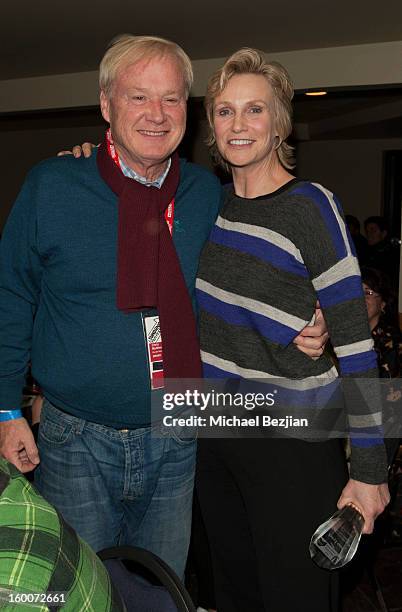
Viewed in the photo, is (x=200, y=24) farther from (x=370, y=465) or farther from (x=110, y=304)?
(x=370, y=465)

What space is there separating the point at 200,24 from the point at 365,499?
466cm

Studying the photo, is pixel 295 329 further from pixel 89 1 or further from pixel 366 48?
pixel 366 48

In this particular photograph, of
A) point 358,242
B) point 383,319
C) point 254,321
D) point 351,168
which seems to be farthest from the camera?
point 351,168

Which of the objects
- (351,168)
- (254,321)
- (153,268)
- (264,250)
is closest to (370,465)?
(254,321)

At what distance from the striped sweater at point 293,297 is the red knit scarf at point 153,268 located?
0.28ft

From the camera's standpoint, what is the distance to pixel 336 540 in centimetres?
156

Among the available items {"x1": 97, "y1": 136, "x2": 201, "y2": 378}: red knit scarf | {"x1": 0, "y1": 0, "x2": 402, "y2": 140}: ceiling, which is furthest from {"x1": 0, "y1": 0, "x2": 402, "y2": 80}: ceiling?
{"x1": 97, "y1": 136, "x2": 201, "y2": 378}: red knit scarf

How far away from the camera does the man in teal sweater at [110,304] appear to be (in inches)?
64.6

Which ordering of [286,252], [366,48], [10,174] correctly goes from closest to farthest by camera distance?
1. [286,252]
2. [366,48]
3. [10,174]

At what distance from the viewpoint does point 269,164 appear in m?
1.75

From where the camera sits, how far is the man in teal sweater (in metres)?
1.64

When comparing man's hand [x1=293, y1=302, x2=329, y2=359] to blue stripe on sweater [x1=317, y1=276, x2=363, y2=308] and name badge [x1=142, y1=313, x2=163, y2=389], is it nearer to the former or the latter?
blue stripe on sweater [x1=317, y1=276, x2=363, y2=308]

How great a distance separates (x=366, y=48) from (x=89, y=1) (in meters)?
2.49

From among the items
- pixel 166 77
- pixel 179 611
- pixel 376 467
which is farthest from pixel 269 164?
pixel 179 611
